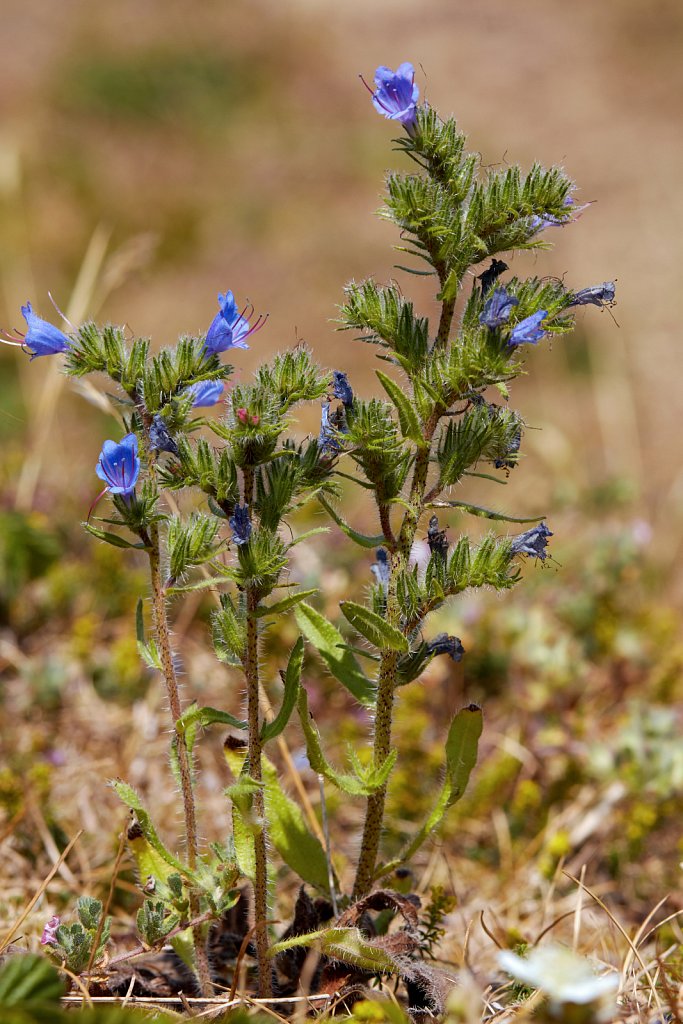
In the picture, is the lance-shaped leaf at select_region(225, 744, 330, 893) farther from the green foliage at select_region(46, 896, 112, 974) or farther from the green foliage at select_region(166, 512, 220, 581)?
the green foliage at select_region(166, 512, 220, 581)

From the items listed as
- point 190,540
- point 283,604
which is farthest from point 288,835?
point 190,540

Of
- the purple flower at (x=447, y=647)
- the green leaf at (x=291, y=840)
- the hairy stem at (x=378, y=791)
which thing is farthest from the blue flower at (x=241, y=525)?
the green leaf at (x=291, y=840)

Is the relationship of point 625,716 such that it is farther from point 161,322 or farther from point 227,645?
point 161,322

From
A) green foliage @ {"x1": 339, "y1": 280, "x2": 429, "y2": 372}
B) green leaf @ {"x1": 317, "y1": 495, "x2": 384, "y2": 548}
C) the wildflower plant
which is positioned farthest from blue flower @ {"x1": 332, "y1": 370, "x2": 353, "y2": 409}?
green leaf @ {"x1": 317, "y1": 495, "x2": 384, "y2": 548}

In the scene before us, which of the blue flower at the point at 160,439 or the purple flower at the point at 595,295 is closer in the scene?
the blue flower at the point at 160,439

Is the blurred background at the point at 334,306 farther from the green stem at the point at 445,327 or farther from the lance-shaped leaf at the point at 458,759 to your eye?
the lance-shaped leaf at the point at 458,759

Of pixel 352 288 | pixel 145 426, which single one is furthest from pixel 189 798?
pixel 352 288

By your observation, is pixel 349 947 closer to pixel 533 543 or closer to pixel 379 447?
pixel 533 543
